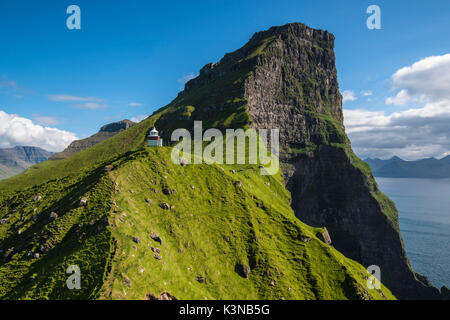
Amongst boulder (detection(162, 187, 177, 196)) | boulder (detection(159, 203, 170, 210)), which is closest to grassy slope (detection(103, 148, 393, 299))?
boulder (detection(159, 203, 170, 210))

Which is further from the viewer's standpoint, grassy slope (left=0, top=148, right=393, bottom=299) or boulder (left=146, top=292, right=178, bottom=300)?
grassy slope (left=0, top=148, right=393, bottom=299)

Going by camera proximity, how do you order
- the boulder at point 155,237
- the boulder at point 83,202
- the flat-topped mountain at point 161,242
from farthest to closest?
the boulder at point 83,202
the boulder at point 155,237
the flat-topped mountain at point 161,242

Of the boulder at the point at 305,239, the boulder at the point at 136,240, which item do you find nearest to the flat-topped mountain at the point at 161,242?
the boulder at the point at 136,240

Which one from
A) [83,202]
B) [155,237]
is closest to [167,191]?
[155,237]

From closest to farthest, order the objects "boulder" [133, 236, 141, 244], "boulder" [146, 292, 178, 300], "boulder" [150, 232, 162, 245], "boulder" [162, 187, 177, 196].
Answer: "boulder" [146, 292, 178, 300] < "boulder" [133, 236, 141, 244] < "boulder" [150, 232, 162, 245] < "boulder" [162, 187, 177, 196]

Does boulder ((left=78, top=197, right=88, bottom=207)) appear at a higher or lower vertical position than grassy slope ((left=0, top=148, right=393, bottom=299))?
higher

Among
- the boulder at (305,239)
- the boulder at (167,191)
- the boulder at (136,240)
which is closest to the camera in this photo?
the boulder at (136,240)

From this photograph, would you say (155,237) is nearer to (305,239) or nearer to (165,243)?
(165,243)

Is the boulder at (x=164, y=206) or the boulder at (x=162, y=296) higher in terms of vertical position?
the boulder at (x=164, y=206)

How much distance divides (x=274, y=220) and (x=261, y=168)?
57.4 meters

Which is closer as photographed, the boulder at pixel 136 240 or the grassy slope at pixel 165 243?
the grassy slope at pixel 165 243

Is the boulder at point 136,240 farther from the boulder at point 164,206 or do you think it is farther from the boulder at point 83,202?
the boulder at point 83,202

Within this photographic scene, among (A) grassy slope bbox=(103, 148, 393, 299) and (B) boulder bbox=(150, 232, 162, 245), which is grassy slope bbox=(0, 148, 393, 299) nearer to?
(A) grassy slope bbox=(103, 148, 393, 299)
